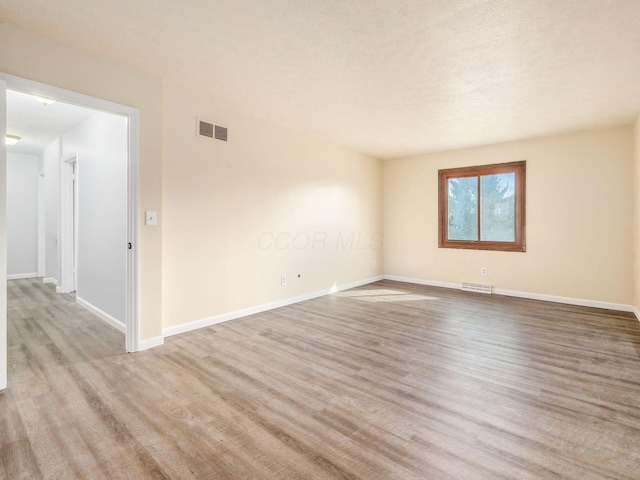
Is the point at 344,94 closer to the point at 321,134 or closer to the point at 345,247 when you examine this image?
the point at 321,134

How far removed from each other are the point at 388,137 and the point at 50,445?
5031 mm

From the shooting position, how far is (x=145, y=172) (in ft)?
9.72

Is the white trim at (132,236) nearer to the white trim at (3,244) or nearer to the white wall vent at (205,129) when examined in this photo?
the white wall vent at (205,129)

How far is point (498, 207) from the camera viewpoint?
543 cm

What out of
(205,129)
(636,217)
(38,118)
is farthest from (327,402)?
(38,118)

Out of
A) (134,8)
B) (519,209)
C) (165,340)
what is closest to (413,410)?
(165,340)

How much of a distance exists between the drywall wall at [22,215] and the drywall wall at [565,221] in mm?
8671

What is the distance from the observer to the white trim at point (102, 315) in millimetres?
3567

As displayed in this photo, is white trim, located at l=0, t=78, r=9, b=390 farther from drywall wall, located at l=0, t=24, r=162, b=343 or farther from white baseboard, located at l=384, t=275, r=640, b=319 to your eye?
white baseboard, located at l=384, t=275, r=640, b=319

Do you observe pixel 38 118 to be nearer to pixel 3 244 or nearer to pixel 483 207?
pixel 3 244

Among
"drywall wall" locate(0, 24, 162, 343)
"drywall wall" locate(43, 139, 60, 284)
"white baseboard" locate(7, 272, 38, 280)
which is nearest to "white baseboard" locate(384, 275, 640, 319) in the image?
"drywall wall" locate(0, 24, 162, 343)

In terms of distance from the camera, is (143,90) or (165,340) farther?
(165,340)

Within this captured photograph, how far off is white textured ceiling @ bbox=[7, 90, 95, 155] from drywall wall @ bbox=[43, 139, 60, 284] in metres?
0.31

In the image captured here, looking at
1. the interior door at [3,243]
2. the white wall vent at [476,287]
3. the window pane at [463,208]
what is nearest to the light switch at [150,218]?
the interior door at [3,243]
